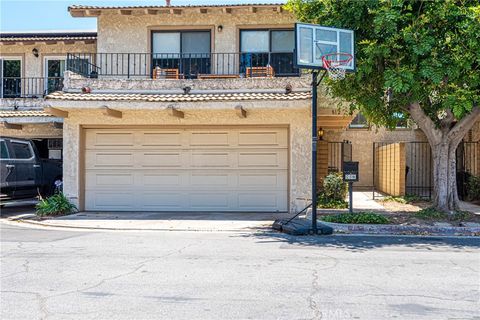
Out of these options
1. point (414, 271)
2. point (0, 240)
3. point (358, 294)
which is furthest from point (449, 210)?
point (0, 240)

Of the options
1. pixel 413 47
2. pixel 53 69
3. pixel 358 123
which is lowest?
→ pixel 358 123

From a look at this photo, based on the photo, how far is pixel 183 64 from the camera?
1709 centimetres

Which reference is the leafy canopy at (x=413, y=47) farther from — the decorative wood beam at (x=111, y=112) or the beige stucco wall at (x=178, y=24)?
the decorative wood beam at (x=111, y=112)

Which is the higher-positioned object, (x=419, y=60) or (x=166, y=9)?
(x=166, y=9)

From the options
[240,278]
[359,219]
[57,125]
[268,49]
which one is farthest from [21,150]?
[240,278]

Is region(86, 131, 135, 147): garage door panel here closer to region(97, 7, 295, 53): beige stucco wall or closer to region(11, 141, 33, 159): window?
region(11, 141, 33, 159): window

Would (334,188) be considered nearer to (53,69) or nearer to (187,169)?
(187,169)

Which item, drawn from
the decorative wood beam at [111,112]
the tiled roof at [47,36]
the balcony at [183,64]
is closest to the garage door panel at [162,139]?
the decorative wood beam at [111,112]

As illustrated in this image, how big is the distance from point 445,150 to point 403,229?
296cm

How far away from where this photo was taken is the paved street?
17.4 feet

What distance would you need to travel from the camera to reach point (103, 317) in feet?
16.6

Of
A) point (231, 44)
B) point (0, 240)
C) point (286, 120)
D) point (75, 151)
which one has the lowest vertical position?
point (0, 240)

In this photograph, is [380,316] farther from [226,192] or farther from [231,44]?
[231,44]

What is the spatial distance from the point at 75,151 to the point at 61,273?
8900 millimetres
